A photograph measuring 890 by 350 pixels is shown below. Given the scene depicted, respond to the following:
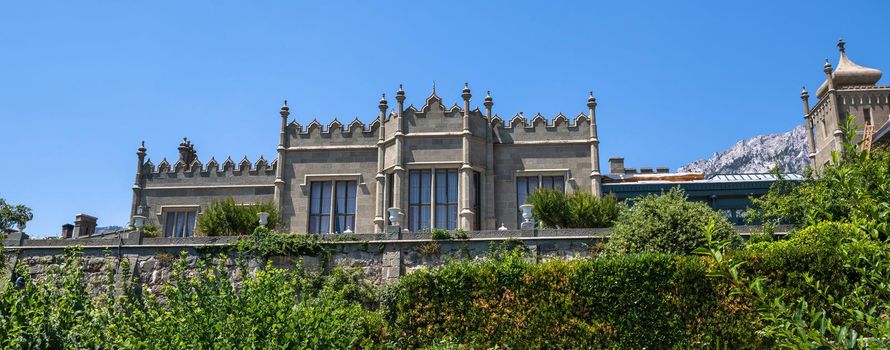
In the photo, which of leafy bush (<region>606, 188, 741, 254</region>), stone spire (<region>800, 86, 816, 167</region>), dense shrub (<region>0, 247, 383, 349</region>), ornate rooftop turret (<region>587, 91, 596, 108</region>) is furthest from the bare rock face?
dense shrub (<region>0, 247, 383, 349</region>)

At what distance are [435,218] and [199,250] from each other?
9298mm

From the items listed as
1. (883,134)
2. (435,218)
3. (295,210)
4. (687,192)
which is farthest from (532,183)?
(883,134)

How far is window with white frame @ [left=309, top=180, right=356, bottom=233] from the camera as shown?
3266 centimetres

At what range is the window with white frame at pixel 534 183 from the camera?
32562 millimetres

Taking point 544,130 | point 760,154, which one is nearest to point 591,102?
point 544,130

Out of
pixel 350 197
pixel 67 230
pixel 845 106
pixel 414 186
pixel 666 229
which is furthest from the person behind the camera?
pixel 845 106

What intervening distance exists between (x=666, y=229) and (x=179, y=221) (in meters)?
22.2

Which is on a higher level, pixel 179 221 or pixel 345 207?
pixel 345 207

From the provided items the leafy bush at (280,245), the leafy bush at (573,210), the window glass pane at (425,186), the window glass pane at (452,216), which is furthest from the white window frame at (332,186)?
the leafy bush at (573,210)

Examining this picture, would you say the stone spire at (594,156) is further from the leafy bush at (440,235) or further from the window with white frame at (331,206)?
the window with white frame at (331,206)

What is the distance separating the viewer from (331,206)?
32.9 meters

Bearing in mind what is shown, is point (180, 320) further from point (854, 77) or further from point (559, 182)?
point (854, 77)

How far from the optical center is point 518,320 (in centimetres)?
1961

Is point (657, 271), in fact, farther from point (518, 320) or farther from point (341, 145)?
point (341, 145)
